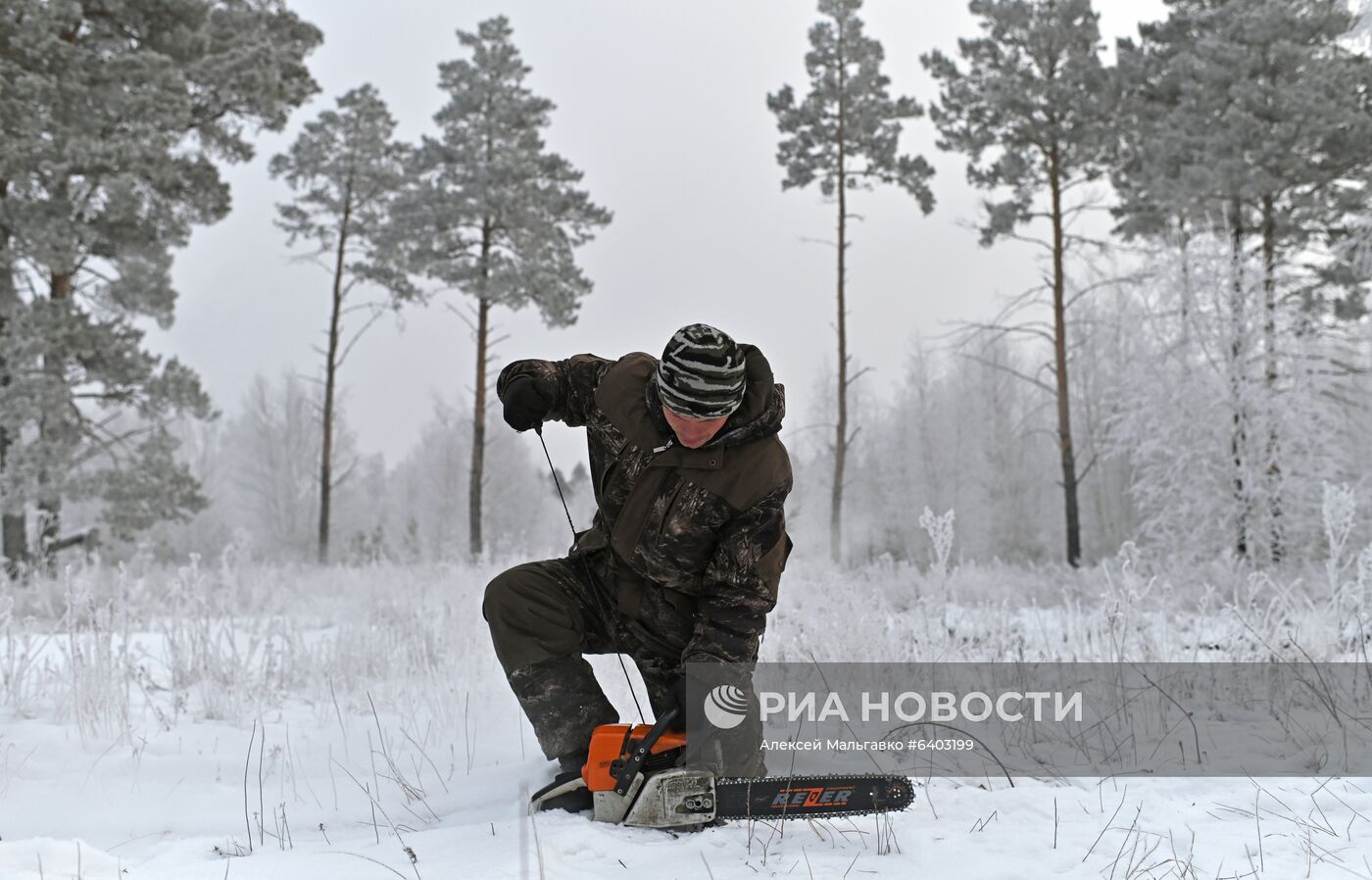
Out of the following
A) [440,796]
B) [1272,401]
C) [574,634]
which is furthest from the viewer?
[1272,401]

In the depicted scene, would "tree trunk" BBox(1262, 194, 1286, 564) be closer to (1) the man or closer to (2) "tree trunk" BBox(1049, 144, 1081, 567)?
(2) "tree trunk" BBox(1049, 144, 1081, 567)

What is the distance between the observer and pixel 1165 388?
13.3 m

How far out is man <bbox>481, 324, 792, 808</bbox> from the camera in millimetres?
2715

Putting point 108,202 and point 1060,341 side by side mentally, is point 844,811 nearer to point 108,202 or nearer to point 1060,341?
point 108,202

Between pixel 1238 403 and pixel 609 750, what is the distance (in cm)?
1296

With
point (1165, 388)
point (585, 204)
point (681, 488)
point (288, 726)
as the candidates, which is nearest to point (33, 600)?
point (288, 726)

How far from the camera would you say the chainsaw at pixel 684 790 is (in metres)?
2.46

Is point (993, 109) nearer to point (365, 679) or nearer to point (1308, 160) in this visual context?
point (1308, 160)

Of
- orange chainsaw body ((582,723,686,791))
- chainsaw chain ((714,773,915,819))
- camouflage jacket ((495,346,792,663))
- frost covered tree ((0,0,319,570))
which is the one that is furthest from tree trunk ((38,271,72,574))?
chainsaw chain ((714,773,915,819))

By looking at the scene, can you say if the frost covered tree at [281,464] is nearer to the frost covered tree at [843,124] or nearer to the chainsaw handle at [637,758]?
the frost covered tree at [843,124]

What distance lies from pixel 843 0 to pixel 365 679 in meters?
19.4

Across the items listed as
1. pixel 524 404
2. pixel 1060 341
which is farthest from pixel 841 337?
pixel 524 404

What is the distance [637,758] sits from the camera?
2.54 metres

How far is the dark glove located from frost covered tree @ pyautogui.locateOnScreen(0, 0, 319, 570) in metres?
10.0
